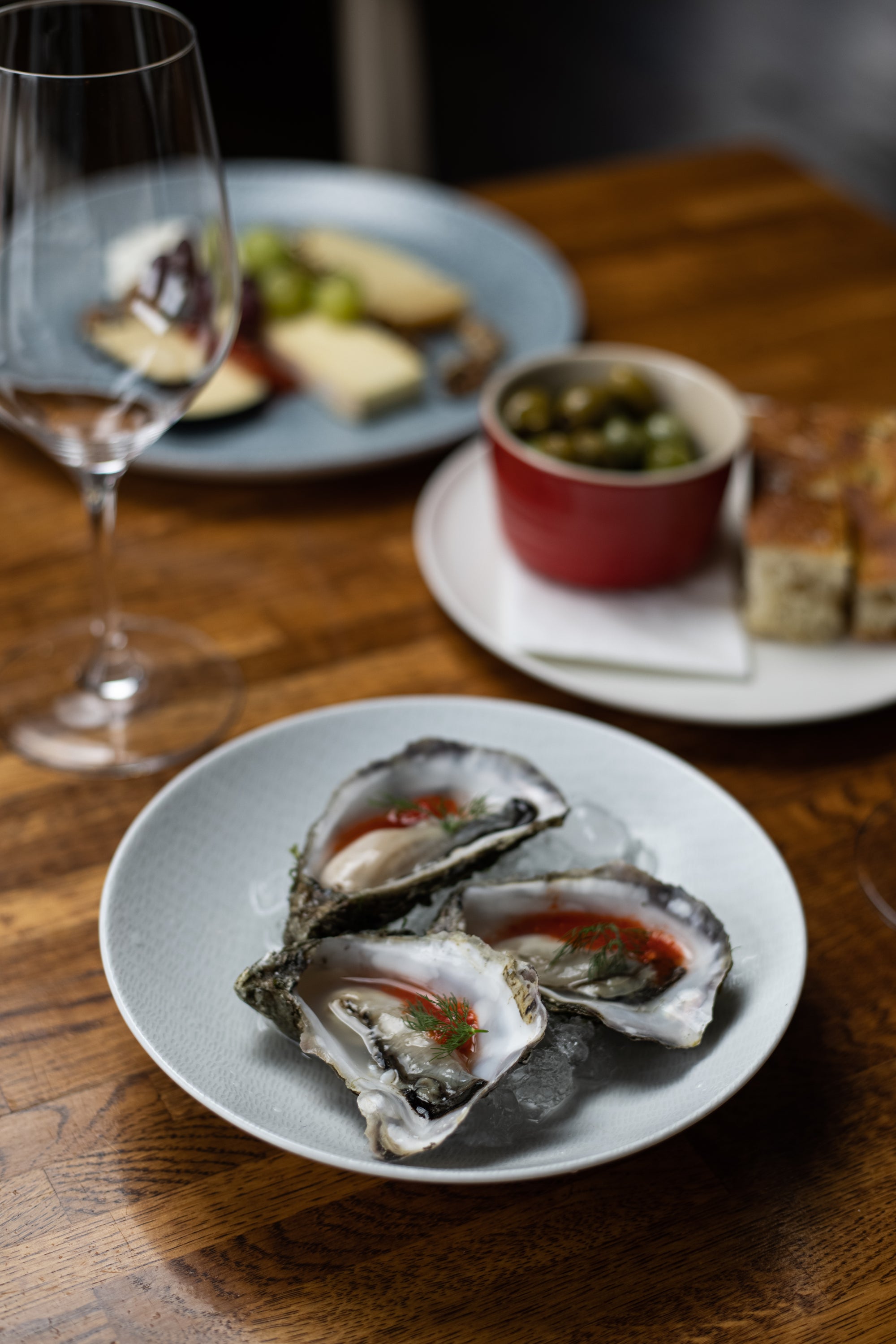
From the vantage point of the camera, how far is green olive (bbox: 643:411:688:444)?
1.09m

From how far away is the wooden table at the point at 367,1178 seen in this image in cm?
59

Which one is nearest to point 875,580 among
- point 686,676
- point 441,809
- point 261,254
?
point 686,676

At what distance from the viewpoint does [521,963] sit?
2.01 ft

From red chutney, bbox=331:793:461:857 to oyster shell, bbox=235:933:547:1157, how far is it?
87 millimetres

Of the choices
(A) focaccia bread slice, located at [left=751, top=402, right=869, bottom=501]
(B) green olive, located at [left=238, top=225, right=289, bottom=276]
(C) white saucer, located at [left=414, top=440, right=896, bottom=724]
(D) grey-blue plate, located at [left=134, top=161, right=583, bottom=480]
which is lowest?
(C) white saucer, located at [left=414, top=440, right=896, bottom=724]

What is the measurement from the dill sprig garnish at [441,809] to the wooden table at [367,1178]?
7.4 inches

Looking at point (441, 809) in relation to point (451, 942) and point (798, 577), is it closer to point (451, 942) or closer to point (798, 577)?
point (451, 942)

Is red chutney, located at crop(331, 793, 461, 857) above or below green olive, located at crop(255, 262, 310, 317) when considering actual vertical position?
above

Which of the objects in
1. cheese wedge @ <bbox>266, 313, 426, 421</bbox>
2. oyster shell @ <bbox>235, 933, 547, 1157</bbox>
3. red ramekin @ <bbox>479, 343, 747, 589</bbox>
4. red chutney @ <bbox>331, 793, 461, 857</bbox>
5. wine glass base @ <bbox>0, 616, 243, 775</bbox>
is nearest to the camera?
oyster shell @ <bbox>235, 933, 547, 1157</bbox>

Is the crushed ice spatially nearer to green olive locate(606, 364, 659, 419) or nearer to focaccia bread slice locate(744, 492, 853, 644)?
focaccia bread slice locate(744, 492, 853, 644)

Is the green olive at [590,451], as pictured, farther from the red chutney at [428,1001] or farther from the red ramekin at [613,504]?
the red chutney at [428,1001]

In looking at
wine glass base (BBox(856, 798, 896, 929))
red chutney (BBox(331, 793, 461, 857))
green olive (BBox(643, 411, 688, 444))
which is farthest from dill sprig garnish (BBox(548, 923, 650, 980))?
green olive (BBox(643, 411, 688, 444))

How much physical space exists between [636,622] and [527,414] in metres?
0.21

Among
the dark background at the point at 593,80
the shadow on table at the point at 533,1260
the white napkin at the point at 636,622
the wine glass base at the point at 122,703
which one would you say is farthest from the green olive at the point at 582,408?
the dark background at the point at 593,80
